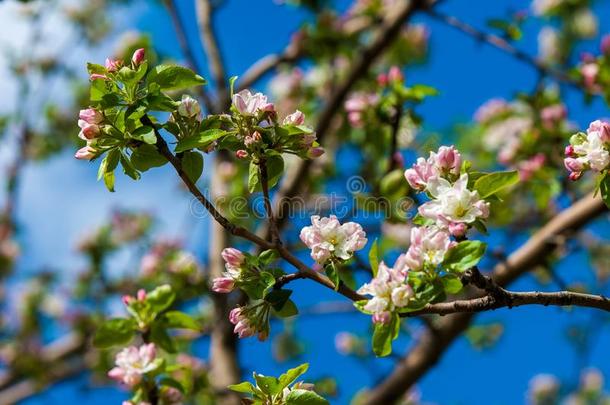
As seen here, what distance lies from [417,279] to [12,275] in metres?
6.13

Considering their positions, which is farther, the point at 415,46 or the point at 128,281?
the point at 415,46

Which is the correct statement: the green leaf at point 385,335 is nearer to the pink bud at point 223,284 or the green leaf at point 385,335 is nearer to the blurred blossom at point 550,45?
the pink bud at point 223,284

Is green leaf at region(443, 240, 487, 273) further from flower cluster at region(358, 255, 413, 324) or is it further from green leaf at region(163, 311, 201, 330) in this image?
green leaf at region(163, 311, 201, 330)

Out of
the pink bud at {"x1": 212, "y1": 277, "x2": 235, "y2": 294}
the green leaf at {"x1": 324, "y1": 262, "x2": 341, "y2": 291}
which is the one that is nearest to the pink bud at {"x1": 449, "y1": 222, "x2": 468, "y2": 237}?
the green leaf at {"x1": 324, "y1": 262, "x2": 341, "y2": 291}

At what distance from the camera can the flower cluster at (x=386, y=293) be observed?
1.27m

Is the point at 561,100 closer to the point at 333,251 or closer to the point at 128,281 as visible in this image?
the point at 333,251

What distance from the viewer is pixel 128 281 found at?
16.8 feet

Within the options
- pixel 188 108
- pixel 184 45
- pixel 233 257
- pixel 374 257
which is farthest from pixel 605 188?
pixel 184 45

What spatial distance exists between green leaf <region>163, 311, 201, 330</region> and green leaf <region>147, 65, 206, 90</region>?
0.71 m

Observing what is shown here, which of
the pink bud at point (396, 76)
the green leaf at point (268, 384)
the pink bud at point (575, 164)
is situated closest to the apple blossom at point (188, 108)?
the green leaf at point (268, 384)

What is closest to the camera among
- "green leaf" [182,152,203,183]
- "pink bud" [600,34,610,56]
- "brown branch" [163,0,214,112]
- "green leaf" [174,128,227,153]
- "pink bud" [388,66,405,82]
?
"green leaf" [174,128,227,153]

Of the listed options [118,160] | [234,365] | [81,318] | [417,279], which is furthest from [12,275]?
[417,279]

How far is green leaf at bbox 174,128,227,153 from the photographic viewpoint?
1.39m

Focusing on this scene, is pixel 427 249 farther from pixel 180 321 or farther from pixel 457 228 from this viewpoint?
pixel 180 321
